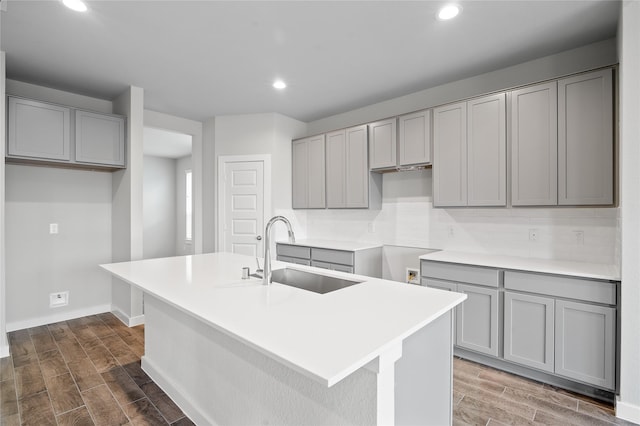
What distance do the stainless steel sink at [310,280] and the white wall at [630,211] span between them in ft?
5.52

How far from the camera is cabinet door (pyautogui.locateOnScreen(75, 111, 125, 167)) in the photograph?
11.3ft

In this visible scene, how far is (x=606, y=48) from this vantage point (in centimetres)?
254

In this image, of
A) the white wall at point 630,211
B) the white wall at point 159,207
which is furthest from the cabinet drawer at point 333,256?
the white wall at point 159,207

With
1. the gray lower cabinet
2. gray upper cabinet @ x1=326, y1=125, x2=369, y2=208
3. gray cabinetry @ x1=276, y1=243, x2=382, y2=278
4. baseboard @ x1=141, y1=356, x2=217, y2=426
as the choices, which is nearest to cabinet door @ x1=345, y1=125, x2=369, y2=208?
gray upper cabinet @ x1=326, y1=125, x2=369, y2=208

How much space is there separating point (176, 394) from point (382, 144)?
3002 millimetres

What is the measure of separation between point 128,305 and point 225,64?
2873 mm

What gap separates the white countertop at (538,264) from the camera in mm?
2159

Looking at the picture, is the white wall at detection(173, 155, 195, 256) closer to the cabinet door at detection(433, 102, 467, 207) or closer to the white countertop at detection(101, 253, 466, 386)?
the white countertop at detection(101, 253, 466, 386)

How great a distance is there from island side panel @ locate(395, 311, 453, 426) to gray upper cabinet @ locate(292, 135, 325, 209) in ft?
9.50

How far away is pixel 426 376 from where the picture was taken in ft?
4.70

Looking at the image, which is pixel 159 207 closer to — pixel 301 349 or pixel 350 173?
pixel 350 173

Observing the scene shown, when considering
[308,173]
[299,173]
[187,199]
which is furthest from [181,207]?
[308,173]

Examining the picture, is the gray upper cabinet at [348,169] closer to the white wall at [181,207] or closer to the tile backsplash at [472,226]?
the tile backsplash at [472,226]

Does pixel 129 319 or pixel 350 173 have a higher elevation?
pixel 350 173
